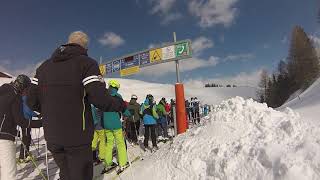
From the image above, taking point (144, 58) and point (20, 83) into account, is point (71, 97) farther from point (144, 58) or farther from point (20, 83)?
point (144, 58)

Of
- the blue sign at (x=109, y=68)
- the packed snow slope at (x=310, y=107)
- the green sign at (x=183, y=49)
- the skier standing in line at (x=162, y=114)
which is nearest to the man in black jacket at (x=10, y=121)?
the packed snow slope at (x=310, y=107)

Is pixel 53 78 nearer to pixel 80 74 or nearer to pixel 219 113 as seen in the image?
pixel 80 74

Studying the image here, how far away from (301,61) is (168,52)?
61.7 meters

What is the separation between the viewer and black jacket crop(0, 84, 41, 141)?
5883mm

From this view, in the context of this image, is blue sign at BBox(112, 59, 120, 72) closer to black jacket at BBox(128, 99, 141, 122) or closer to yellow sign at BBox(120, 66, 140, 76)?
yellow sign at BBox(120, 66, 140, 76)

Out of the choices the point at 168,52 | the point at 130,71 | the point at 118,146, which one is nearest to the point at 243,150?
the point at 118,146

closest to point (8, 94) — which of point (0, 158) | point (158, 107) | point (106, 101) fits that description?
point (0, 158)

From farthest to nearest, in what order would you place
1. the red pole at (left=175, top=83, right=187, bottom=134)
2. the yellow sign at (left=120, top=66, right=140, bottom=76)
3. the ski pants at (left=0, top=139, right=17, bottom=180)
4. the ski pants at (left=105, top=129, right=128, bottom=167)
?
the yellow sign at (left=120, top=66, right=140, bottom=76) → the red pole at (left=175, top=83, right=187, bottom=134) → the ski pants at (left=105, top=129, right=128, bottom=167) → the ski pants at (left=0, top=139, right=17, bottom=180)

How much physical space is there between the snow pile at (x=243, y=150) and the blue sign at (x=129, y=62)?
7517mm

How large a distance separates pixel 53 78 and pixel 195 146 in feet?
10.5

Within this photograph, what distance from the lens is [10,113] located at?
19.6 feet

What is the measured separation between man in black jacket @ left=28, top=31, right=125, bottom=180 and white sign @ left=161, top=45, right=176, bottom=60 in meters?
7.97

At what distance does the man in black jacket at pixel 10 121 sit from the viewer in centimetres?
577

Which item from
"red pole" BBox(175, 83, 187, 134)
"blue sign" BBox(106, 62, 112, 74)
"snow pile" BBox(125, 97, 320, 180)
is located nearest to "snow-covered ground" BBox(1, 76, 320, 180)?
"snow pile" BBox(125, 97, 320, 180)
